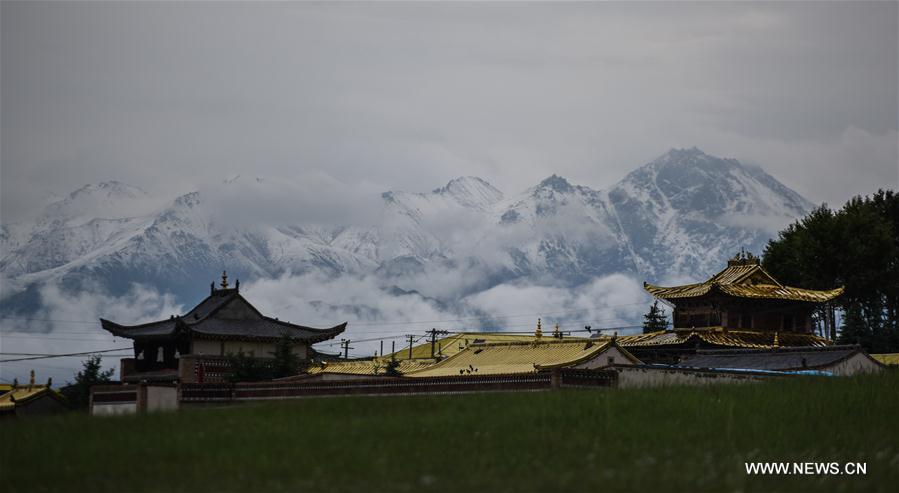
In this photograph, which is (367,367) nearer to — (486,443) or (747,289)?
(747,289)

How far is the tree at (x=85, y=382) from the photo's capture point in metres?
65.7

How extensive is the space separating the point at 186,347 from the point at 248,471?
41219 mm

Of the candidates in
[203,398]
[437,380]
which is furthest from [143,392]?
[437,380]

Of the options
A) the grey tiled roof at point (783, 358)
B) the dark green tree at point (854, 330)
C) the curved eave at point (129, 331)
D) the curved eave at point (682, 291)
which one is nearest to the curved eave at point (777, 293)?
the curved eave at point (682, 291)

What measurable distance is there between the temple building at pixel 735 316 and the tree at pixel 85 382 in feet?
93.1

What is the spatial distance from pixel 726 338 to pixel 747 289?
12.1 ft

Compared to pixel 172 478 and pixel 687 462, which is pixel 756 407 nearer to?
pixel 687 462

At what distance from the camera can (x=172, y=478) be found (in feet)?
80.4

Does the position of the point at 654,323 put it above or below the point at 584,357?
above

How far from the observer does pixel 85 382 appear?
2662 inches

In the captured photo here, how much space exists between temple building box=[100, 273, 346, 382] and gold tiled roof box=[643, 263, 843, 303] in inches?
762

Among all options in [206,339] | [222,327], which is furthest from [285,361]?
[222,327]

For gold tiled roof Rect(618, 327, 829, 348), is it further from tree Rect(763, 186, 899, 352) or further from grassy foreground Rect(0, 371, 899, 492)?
grassy foreground Rect(0, 371, 899, 492)

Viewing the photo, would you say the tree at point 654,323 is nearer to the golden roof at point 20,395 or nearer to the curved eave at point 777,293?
the curved eave at point 777,293
